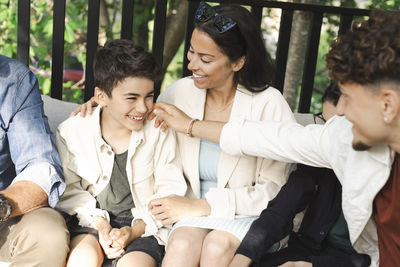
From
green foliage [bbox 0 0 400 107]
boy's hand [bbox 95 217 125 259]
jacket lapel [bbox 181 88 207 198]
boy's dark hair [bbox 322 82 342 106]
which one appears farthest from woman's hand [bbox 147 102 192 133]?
green foliage [bbox 0 0 400 107]

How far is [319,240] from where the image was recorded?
7.05ft

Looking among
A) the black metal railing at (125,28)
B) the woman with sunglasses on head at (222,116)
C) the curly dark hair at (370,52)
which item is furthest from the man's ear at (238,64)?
the curly dark hair at (370,52)

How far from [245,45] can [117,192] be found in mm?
876

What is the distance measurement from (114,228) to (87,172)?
280 mm

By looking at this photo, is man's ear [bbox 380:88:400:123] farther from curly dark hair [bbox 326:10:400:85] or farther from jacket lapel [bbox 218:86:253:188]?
jacket lapel [bbox 218:86:253:188]

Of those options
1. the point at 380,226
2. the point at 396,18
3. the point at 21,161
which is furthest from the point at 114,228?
the point at 396,18

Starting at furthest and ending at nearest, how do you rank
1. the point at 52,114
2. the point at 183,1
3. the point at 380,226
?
1. the point at 183,1
2. the point at 52,114
3. the point at 380,226

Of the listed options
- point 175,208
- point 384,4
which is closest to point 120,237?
point 175,208

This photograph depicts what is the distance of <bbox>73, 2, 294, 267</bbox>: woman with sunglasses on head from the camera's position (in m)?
2.22

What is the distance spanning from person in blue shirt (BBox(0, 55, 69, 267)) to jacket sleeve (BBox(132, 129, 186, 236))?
0.36 meters

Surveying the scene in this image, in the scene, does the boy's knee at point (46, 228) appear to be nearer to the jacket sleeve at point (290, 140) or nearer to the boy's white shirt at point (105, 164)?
the boy's white shirt at point (105, 164)

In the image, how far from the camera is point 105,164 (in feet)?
7.62

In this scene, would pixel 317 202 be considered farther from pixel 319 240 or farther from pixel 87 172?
pixel 87 172

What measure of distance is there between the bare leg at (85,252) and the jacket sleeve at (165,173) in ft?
0.69
